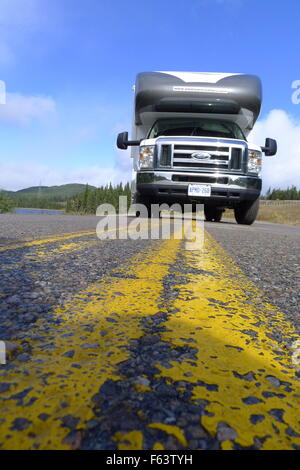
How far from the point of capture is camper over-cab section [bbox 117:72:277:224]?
258 inches

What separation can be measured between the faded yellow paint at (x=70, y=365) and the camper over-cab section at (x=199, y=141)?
18.2 ft

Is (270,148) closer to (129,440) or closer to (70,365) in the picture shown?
(70,365)

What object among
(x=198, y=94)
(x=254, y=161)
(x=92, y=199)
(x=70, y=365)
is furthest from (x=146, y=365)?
(x=92, y=199)

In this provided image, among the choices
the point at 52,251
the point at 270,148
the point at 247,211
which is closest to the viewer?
the point at 52,251

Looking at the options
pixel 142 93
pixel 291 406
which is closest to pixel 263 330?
pixel 291 406

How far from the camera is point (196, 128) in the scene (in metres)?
7.28

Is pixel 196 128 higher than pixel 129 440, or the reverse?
pixel 196 128

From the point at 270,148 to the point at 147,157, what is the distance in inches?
115

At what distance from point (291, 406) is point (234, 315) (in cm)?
48

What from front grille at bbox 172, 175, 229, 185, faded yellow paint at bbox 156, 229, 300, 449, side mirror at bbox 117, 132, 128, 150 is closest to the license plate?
front grille at bbox 172, 175, 229, 185

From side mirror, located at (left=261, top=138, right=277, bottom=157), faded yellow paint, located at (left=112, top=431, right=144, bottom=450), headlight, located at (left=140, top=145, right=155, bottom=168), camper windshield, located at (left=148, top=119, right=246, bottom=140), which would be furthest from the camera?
side mirror, located at (left=261, top=138, right=277, bottom=157)

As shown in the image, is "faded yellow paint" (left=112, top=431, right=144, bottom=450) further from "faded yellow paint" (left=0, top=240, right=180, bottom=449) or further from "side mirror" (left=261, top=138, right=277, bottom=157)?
"side mirror" (left=261, top=138, right=277, bottom=157)

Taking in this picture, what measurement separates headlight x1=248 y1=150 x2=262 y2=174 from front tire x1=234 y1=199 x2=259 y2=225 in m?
0.80

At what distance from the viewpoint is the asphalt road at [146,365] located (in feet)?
1.57
